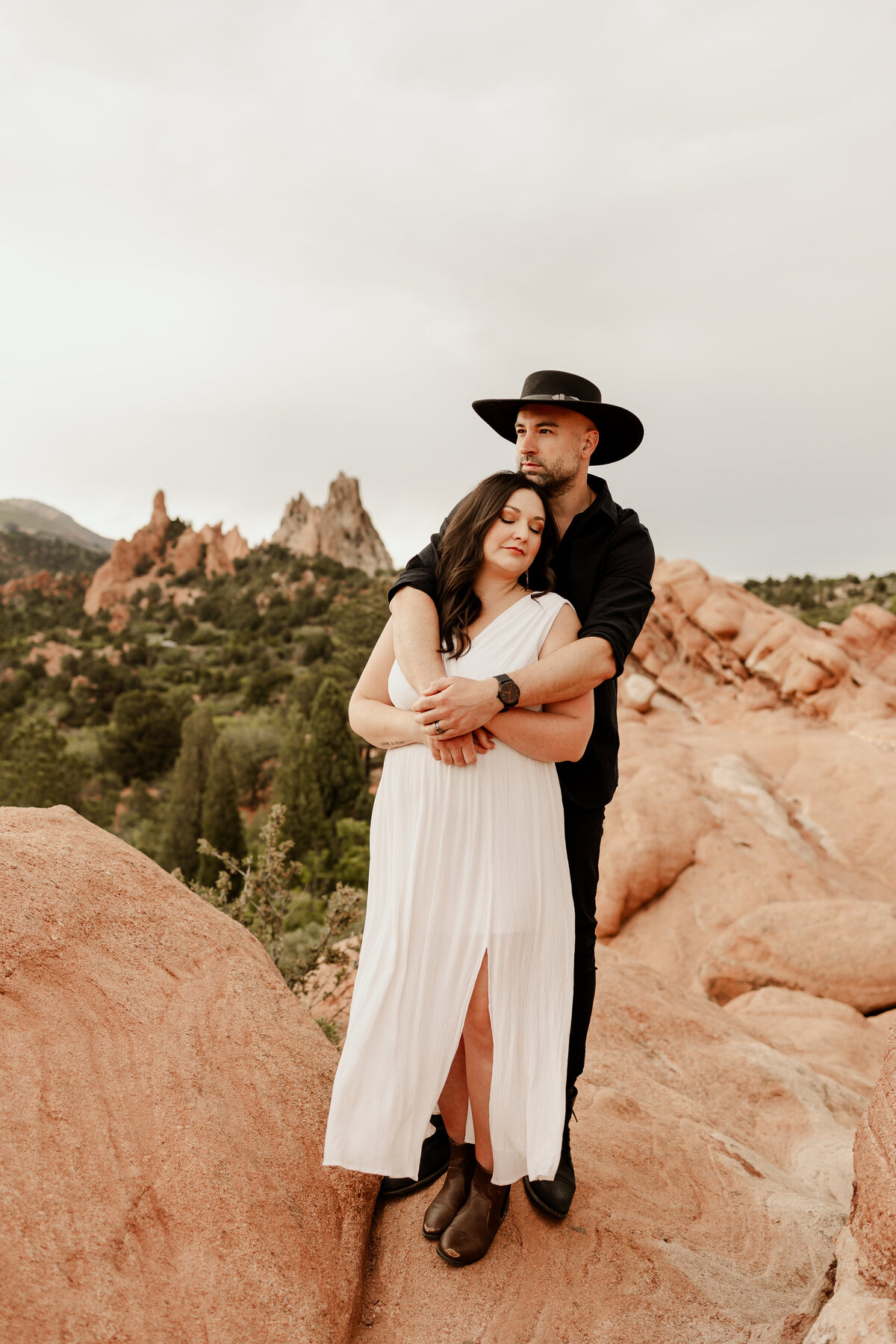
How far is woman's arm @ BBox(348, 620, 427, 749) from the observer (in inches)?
107

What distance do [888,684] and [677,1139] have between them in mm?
13967

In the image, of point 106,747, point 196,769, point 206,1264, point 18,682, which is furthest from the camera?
point 18,682

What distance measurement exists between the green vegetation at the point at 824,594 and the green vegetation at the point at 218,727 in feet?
58.2

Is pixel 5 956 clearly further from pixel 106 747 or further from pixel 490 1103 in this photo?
pixel 106 747

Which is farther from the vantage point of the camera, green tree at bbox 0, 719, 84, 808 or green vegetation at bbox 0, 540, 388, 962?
green vegetation at bbox 0, 540, 388, 962

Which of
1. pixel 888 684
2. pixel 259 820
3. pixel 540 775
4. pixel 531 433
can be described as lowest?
pixel 259 820

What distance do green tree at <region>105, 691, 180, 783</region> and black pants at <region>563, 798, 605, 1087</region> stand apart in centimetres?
3227

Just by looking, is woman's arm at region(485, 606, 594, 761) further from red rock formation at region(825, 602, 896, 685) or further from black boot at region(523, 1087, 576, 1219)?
red rock formation at region(825, 602, 896, 685)

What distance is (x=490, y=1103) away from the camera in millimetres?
2578

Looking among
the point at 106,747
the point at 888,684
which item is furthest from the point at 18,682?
the point at 888,684

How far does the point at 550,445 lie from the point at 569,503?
8.8 inches

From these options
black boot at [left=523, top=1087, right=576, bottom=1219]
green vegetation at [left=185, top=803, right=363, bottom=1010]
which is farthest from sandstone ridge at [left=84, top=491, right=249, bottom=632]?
black boot at [left=523, top=1087, right=576, bottom=1219]

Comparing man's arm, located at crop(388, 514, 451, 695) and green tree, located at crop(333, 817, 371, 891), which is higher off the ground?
man's arm, located at crop(388, 514, 451, 695)

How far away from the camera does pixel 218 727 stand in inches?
1362
